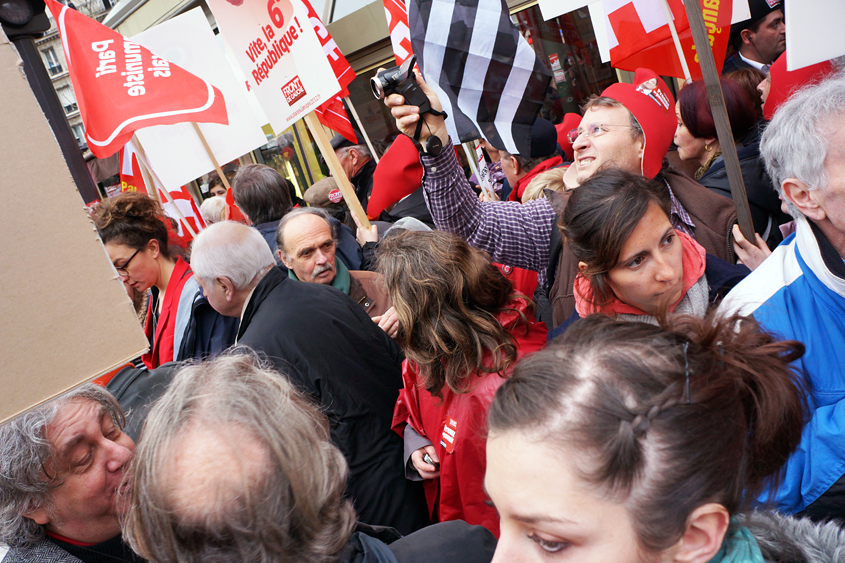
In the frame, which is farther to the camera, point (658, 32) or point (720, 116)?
point (658, 32)

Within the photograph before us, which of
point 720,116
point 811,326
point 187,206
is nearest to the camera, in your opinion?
point 811,326

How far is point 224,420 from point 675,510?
2.71ft

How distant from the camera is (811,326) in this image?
1405 mm

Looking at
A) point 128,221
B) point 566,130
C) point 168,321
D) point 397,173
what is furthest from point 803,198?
point 128,221

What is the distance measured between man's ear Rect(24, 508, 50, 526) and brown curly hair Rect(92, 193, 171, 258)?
2.17 metres

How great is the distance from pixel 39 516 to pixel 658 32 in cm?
358

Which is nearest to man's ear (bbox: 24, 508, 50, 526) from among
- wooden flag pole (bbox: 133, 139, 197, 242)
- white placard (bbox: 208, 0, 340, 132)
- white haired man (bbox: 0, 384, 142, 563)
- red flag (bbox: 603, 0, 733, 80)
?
white haired man (bbox: 0, 384, 142, 563)

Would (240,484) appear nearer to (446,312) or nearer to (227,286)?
(446,312)

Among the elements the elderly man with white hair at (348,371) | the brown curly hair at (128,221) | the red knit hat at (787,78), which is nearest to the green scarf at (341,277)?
the elderly man with white hair at (348,371)

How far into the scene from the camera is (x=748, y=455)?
3.29 feet

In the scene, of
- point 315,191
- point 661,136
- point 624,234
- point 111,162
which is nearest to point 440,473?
point 624,234

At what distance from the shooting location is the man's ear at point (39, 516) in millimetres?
1423

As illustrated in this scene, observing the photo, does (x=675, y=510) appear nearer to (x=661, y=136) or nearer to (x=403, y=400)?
(x=403, y=400)

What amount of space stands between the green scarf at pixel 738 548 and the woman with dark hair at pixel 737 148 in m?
1.83
